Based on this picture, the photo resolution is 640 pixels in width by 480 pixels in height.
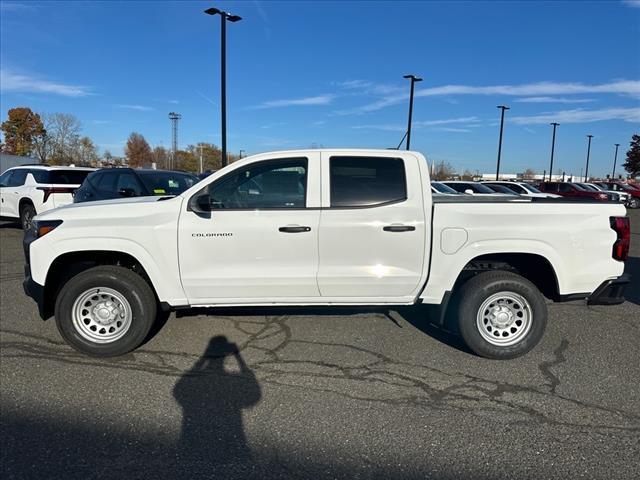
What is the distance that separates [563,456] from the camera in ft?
9.00

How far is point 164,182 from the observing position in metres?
9.40

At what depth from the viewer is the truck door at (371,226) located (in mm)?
4016

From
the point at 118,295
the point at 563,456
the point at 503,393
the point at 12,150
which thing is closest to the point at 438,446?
the point at 563,456

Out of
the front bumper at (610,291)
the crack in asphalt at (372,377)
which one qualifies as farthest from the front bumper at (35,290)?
the front bumper at (610,291)

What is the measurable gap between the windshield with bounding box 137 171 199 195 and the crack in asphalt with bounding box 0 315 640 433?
4.87m

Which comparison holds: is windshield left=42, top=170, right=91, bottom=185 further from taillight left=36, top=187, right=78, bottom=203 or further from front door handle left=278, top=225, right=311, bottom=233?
front door handle left=278, top=225, right=311, bottom=233

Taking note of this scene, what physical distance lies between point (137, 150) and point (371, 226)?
3906 inches

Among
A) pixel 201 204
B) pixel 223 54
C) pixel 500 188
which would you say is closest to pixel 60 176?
pixel 223 54

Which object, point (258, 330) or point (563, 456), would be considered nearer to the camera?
point (563, 456)

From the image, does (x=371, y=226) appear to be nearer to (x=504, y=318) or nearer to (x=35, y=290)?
(x=504, y=318)

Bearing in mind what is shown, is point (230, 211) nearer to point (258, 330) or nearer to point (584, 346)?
point (258, 330)

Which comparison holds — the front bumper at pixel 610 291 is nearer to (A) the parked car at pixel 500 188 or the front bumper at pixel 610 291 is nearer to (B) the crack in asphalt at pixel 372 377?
(B) the crack in asphalt at pixel 372 377

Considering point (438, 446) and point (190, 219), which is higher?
point (190, 219)

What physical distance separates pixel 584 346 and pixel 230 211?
3.86 m
